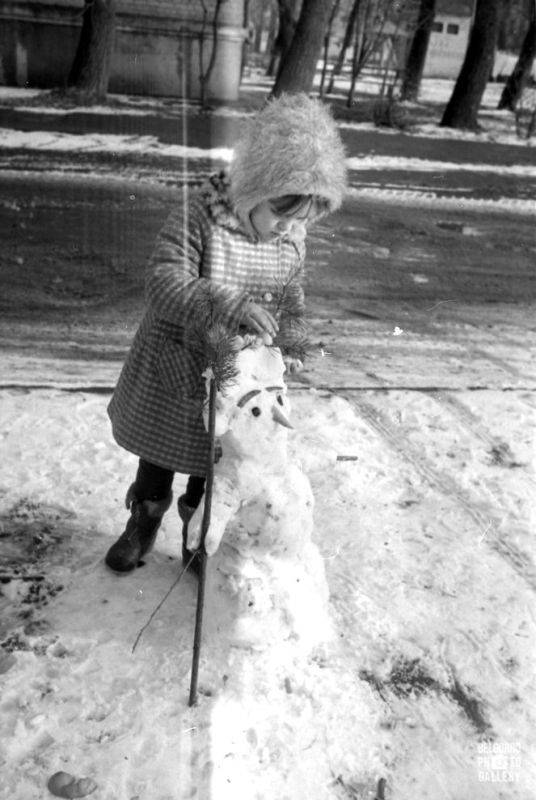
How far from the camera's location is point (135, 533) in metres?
2.65

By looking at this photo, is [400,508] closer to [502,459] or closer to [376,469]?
[376,469]

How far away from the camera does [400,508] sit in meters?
3.21

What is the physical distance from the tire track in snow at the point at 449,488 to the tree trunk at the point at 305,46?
1061 centimetres

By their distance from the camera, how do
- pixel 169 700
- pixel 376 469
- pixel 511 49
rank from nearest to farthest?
pixel 169 700 → pixel 376 469 → pixel 511 49

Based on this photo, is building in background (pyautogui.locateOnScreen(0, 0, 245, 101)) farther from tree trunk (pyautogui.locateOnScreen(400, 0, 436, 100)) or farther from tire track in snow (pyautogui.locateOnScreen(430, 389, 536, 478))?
tire track in snow (pyautogui.locateOnScreen(430, 389, 536, 478))

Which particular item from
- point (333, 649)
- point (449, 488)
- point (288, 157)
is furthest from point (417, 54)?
point (333, 649)

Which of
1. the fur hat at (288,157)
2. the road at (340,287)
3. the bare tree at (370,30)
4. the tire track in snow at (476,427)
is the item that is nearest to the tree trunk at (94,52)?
the bare tree at (370,30)

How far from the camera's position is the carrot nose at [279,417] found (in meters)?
2.13

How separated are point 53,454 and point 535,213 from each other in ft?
25.3

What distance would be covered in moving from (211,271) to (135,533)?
975mm

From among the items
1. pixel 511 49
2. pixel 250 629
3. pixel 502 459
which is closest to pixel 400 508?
pixel 502 459

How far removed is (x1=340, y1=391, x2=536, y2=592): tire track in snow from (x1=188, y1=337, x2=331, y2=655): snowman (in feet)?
2.91

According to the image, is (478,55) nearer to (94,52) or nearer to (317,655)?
(94,52)

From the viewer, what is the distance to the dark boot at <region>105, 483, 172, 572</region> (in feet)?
8.66
